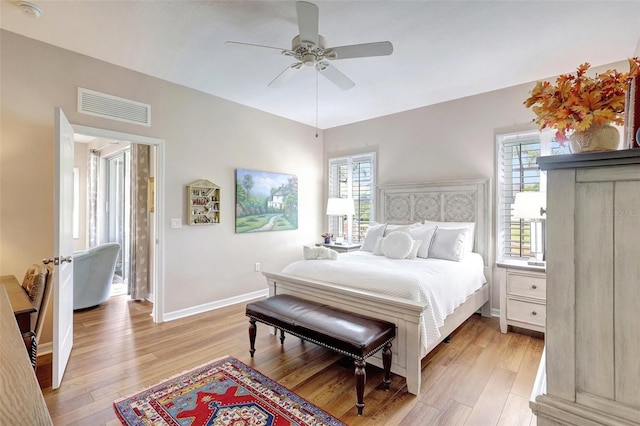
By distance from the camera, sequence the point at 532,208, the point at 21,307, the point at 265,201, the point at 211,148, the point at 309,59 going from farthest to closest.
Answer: the point at 265,201 → the point at 211,148 → the point at 532,208 → the point at 309,59 → the point at 21,307

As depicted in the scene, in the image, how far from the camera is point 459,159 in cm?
409

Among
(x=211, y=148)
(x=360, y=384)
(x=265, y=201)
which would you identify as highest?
(x=211, y=148)

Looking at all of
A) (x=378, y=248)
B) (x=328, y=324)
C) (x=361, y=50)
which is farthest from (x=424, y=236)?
(x=361, y=50)

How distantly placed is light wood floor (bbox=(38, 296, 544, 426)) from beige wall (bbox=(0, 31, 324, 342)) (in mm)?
717

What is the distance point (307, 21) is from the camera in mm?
2018

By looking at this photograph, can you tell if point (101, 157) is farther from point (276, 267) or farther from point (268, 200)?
point (276, 267)

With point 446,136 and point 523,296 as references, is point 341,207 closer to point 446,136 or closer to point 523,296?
point 446,136

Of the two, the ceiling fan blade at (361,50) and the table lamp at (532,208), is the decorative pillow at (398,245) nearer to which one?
the table lamp at (532,208)

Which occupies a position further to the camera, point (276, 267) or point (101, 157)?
point (101, 157)

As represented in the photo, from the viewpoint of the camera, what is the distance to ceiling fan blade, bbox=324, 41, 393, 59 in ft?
7.33

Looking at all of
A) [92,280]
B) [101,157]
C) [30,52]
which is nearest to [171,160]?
[30,52]

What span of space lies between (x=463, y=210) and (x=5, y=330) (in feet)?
13.7

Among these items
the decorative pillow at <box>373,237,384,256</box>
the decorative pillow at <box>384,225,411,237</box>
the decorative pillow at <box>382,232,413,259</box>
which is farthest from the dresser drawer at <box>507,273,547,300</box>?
the decorative pillow at <box>373,237,384,256</box>

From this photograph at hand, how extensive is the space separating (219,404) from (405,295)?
1519 mm
